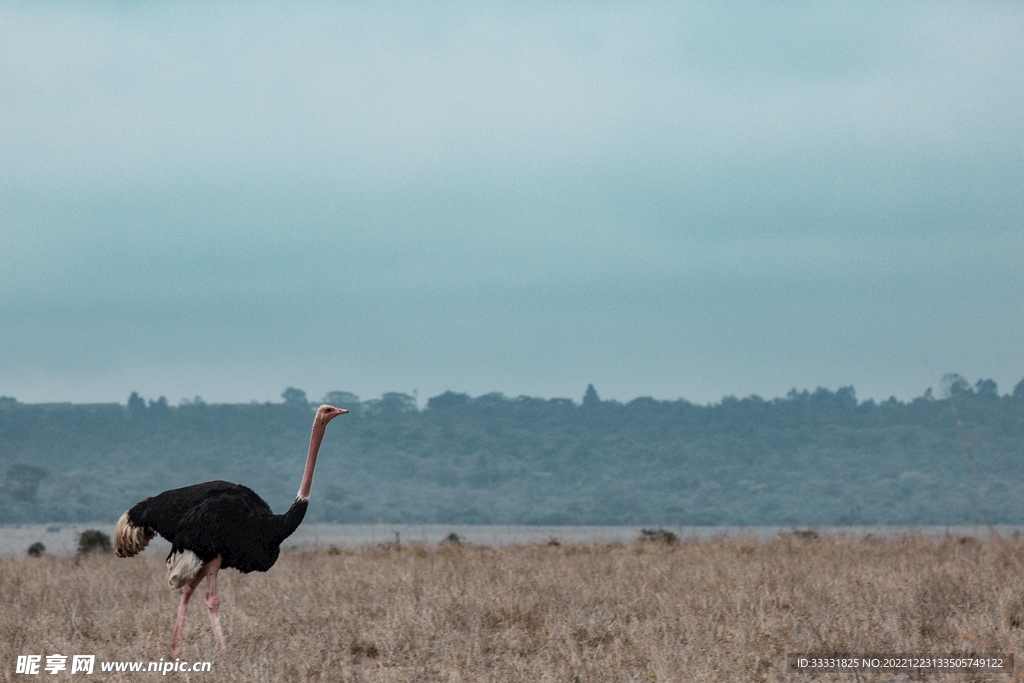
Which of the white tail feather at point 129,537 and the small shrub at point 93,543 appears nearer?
the white tail feather at point 129,537

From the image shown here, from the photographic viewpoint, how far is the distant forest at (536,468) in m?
156

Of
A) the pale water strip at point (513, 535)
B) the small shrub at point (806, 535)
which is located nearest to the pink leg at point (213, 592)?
the pale water strip at point (513, 535)

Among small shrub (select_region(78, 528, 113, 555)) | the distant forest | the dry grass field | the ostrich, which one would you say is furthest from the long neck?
the distant forest

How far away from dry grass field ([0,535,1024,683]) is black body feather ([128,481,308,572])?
0.81 metres

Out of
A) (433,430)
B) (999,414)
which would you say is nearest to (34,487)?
(433,430)

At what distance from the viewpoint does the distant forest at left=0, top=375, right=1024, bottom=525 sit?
15562 cm

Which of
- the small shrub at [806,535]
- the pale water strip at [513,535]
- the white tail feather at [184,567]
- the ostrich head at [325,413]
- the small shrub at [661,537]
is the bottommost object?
the pale water strip at [513,535]

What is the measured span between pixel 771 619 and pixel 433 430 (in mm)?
184815

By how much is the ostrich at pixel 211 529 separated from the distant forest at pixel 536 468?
141 metres

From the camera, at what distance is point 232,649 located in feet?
33.1

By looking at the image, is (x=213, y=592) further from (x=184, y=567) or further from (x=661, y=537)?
(x=661, y=537)

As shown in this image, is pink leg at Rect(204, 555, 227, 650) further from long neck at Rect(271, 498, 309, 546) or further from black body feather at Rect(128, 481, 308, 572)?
long neck at Rect(271, 498, 309, 546)

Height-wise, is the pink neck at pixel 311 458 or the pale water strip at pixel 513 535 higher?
the pink neck at pixel 311 458

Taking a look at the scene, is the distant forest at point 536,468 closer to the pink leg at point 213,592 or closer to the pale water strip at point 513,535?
the pale water strip at point 513,535
